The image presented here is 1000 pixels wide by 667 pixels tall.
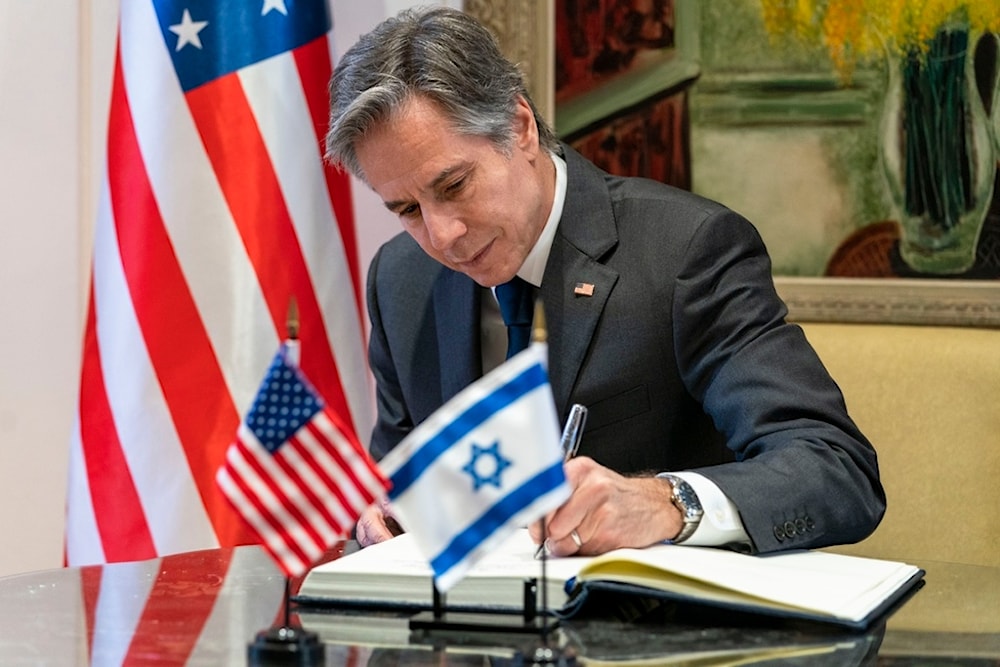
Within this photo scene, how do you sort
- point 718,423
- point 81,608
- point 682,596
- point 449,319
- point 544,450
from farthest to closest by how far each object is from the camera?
point 449,319 < point 718,423 < point 81,608 < point 682,596 < point 544,450

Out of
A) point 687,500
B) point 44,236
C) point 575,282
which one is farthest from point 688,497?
point 44,236

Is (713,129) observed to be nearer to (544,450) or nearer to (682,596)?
(682,596)

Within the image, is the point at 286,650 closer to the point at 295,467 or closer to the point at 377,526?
the point at 295,467

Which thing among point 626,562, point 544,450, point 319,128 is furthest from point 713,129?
point 544,450

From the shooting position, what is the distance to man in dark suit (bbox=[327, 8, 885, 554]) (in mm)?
2217

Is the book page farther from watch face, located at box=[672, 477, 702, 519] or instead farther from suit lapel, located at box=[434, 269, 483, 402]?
suit lapel, located at box=[434, 269, 483, 402]

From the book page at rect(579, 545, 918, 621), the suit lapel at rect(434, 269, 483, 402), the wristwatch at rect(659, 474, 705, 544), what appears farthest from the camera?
the suit lapel at rect(434, 269, 483, 402)

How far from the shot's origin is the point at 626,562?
1.73m

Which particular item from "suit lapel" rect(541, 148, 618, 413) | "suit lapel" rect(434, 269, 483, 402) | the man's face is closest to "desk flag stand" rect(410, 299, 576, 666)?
the man's face

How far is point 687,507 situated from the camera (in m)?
1.97

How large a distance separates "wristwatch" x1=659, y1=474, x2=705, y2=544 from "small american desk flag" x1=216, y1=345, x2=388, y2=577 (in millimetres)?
663

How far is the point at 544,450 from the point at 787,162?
2.20 m

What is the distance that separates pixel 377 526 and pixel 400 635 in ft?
2.39

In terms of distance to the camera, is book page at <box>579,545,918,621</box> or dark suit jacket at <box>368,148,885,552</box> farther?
dark suit jacket at <box>368,148,885,552</box>
